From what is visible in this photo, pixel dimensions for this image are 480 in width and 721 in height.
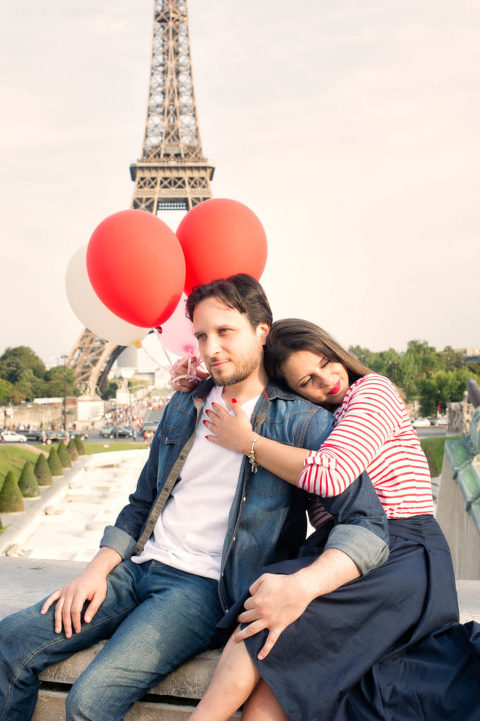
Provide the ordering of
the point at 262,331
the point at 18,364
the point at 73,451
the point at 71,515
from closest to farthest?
the point at 262,331 → the point at 71,515 → the point at 73,451 → the point at 18,364

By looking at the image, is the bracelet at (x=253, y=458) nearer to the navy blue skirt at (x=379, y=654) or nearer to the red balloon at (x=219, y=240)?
the navy blue skirt at (x=379, y=654)

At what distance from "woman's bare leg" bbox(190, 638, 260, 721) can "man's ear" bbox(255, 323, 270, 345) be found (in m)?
1.17

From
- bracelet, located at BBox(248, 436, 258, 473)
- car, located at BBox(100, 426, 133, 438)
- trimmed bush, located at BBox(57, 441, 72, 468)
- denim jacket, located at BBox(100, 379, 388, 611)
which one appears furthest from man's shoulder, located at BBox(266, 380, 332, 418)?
car, located at BBox(100, 426, 133, 438)

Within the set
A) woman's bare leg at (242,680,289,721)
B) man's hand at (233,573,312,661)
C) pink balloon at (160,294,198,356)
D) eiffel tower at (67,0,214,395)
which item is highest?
eiffel tower at (67,0,214,395)

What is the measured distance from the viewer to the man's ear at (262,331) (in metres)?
2.55

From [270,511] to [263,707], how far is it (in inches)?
25.4

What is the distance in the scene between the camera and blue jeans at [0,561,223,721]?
1.99 meters

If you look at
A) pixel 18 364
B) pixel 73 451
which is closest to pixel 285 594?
pixel 73 451

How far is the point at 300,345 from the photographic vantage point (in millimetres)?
2469

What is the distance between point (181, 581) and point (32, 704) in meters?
0.65

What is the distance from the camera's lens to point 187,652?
2.16 m

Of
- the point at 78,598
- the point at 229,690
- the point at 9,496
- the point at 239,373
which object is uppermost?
the point at 239,373

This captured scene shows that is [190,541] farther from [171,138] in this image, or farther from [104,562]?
[171,138]

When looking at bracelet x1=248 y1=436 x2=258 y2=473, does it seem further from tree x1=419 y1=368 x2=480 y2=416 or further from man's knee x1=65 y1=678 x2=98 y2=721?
tree x1=419 y1=368 x2=480 y2=416
